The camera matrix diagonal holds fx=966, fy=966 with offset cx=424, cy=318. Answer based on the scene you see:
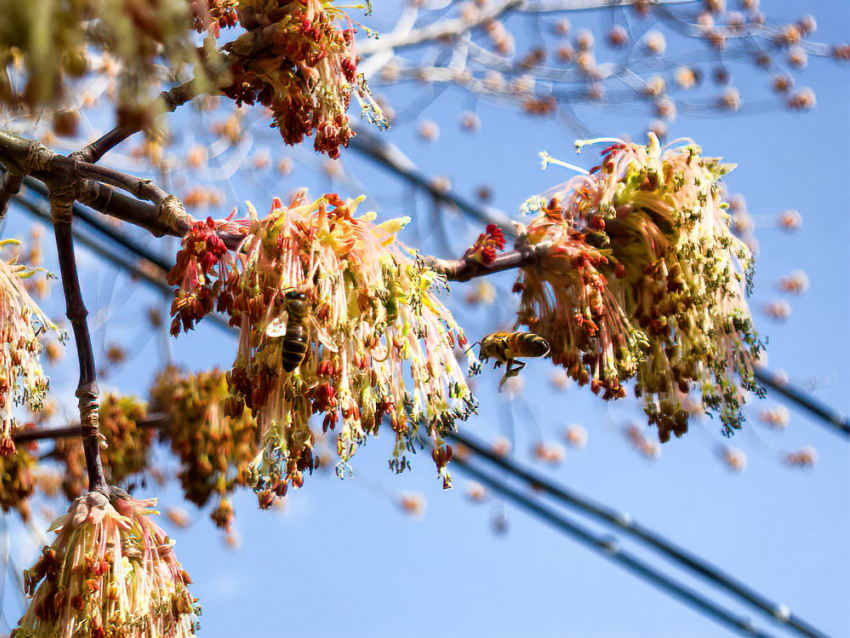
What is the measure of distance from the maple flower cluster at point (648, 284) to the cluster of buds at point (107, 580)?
48.0 inches

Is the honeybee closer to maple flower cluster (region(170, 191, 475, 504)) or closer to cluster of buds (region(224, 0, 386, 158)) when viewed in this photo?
maple flower cluster (region(170, 191, 475, 504))

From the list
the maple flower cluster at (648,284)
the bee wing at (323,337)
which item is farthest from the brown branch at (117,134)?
the maple flower cluster at (648,284)

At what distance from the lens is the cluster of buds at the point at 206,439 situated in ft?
12.4

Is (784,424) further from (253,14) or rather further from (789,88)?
(253,14)

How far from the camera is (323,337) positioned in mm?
2217

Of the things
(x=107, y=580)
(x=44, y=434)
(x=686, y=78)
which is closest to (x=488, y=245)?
(x=107, y=580)

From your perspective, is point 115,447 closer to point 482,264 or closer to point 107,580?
point 107,580

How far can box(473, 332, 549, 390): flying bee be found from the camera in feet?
9.15

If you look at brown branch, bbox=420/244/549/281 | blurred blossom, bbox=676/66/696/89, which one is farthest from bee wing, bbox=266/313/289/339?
blurred blossom, bbox=676/66/696/89

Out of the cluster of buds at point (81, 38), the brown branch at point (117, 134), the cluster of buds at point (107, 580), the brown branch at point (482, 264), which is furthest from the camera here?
the brown branch at point (482, 264)

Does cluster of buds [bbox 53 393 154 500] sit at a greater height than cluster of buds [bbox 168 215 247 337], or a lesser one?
greater

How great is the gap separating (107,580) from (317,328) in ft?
2.60

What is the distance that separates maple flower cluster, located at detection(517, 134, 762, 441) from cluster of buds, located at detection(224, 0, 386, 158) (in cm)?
68

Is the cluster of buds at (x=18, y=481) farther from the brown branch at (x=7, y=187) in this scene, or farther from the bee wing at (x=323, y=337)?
the bee wing at (x=323, y=337)
